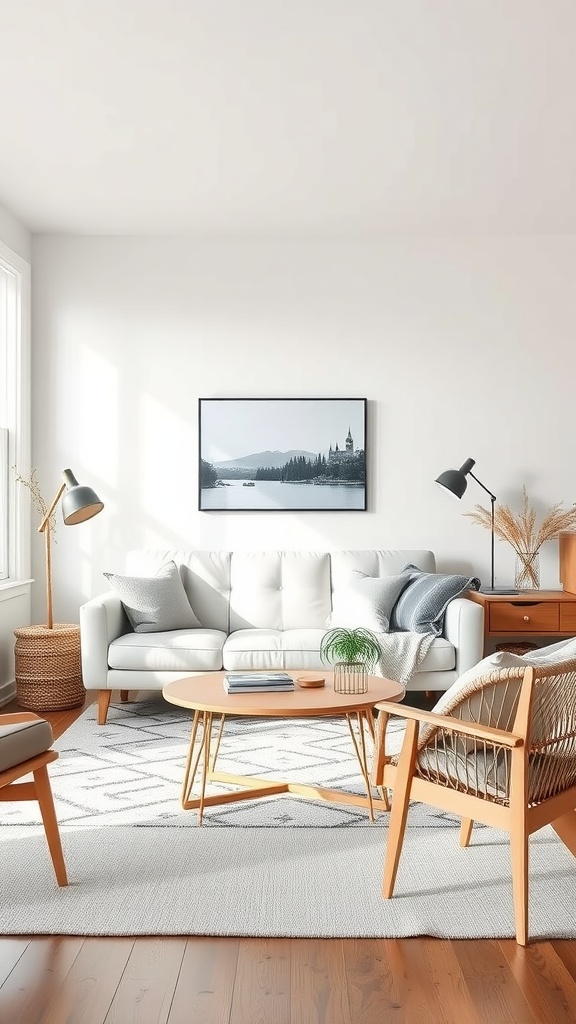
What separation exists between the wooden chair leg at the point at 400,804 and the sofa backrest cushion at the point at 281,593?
2.74 m

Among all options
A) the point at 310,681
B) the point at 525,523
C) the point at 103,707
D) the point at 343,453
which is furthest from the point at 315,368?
the point at 310,681

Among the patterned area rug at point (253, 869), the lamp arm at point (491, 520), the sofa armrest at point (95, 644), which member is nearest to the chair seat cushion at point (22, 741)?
the patterned area rug at point (253, 869)

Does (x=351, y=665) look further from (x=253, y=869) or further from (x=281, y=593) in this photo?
(x=281, y=593)

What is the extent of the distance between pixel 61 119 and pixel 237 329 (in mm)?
1982

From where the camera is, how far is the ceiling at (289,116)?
10.6 ft

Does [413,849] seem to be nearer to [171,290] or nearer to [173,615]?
[173,615]

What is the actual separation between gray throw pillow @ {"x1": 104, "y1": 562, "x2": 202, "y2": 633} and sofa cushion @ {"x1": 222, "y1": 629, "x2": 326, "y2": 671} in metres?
0.41

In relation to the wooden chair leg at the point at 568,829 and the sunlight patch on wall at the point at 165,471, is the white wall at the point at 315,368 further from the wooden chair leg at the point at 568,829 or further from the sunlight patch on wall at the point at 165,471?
the wooden chair leg at the point at 568,829

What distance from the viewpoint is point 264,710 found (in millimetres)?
3070

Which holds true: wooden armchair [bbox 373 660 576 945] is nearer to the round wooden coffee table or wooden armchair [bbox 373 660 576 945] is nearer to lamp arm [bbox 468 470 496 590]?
the round wooden coffee table

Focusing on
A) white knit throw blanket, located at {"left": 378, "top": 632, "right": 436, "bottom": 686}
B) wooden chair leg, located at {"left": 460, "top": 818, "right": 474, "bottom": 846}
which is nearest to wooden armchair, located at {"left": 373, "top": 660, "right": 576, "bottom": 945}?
wooden chair leg, located at {"left": 460, "top": 818, "right": 474, "bottom": 846}

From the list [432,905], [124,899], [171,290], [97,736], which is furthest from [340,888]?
[171,290]

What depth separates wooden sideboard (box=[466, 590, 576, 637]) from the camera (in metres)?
5.12

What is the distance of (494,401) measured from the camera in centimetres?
578
